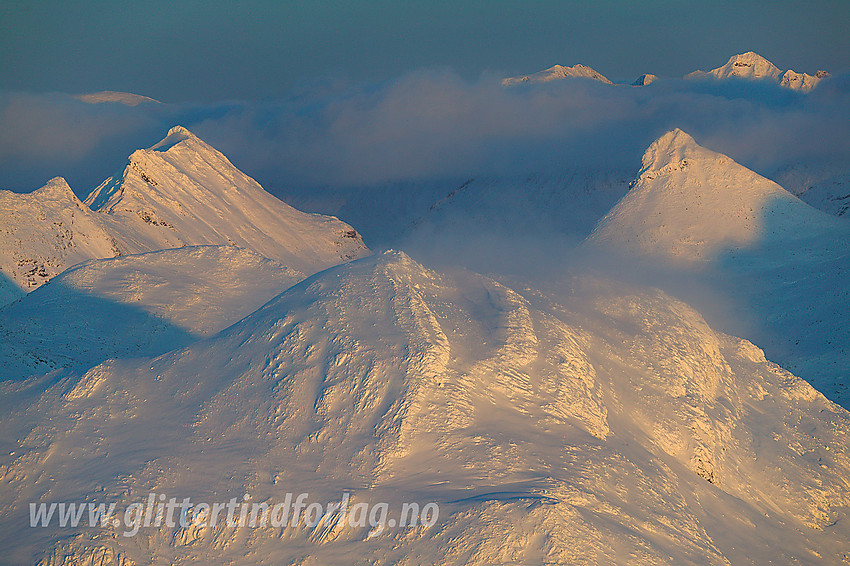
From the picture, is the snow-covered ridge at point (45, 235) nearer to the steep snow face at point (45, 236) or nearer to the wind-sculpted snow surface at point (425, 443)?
the steep snow face at point (45, 236)

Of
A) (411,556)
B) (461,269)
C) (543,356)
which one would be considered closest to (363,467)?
(411,556)

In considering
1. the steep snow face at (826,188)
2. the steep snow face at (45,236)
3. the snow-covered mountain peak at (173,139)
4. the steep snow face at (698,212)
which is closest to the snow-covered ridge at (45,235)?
the steep snow face at (45,236)

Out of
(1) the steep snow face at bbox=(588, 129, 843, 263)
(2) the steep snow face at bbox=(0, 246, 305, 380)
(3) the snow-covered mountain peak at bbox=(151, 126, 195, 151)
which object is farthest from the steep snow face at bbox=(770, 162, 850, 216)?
(2) the steep snow face at bbox=(0, 246, 305, 380)

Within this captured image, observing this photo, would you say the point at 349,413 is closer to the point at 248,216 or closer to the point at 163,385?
the point at 163,385

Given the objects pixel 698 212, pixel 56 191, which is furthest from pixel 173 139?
pixel 698 212

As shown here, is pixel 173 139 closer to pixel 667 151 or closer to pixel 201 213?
pixel 201 213

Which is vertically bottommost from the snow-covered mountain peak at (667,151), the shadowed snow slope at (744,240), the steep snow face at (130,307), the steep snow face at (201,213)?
the steep snow face at (201,213)
